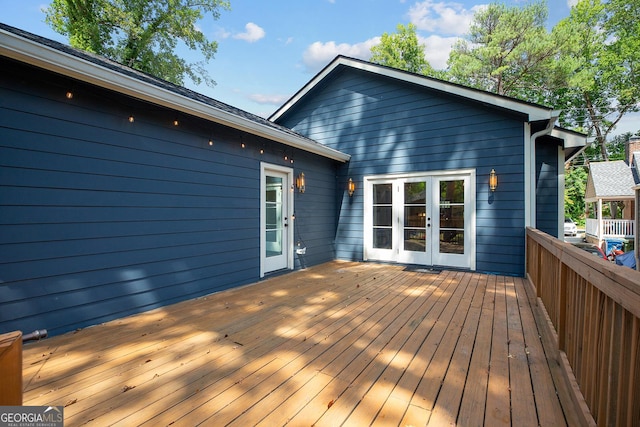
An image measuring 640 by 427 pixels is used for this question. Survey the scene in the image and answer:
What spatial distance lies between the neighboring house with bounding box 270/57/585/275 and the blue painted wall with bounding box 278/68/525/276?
2 cm

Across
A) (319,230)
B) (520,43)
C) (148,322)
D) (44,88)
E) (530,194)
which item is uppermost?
(520,43)

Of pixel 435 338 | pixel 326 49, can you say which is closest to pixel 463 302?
pixel 435 338

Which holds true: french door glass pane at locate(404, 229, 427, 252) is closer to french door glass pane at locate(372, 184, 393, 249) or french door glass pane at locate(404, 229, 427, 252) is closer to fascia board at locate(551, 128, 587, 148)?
french door glass pane at locate(372, 184, 393, 249)

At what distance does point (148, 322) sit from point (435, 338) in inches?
111

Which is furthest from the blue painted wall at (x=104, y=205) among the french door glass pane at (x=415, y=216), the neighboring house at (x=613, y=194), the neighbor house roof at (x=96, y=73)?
the neighboring house at (x=613, y=194)

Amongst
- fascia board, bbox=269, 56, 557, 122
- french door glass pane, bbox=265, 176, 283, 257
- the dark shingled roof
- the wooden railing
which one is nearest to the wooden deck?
the wooden railing

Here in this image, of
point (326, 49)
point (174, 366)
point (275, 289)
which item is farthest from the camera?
point (326, 49)

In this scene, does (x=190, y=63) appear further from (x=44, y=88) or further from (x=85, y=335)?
(x=85, y=335)

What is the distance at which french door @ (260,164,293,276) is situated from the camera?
500cm

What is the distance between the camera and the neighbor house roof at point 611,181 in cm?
1345

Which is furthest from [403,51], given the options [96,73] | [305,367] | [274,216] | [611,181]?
[305,367]

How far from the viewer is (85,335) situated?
2742 mm

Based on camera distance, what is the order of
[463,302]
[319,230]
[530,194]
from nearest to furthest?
1. [463,302]
2. [530,194]
3. [319,230]

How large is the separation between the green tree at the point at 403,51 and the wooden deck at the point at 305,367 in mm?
16817
